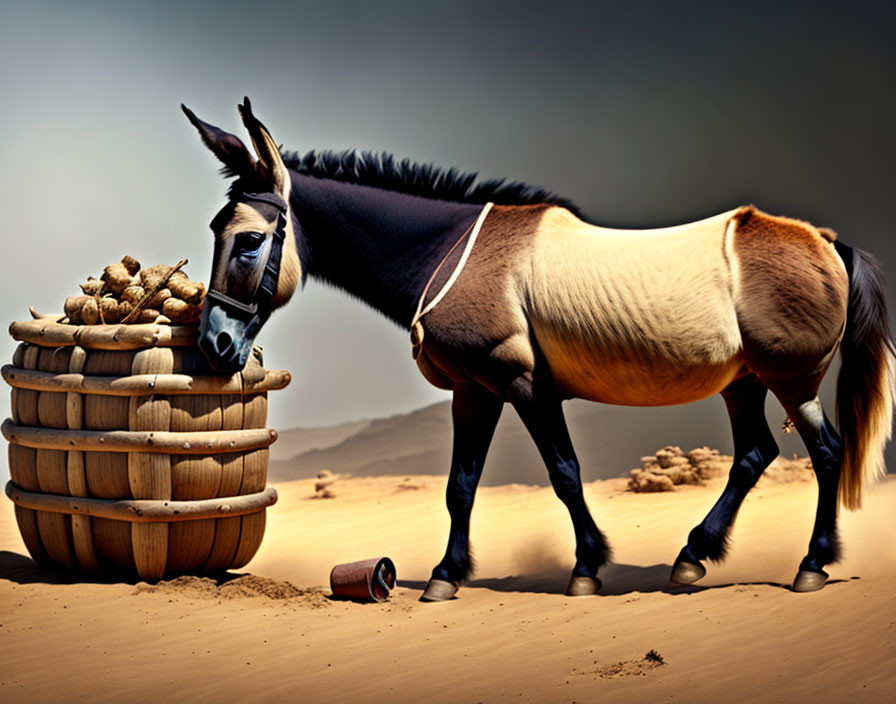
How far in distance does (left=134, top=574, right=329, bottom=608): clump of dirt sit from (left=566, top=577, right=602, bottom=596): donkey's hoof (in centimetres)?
124

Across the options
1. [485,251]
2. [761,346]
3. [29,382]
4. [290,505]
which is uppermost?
[485,251]

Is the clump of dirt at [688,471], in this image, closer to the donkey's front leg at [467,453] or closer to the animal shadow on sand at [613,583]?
the animal shadow on sand at [613,583]

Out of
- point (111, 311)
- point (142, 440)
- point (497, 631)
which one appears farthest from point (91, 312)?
point (497, 631)

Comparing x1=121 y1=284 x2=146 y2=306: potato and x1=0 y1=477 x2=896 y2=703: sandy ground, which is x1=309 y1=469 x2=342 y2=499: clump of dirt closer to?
x1=0 y1=477 x2=896 y2=703: sandy ground

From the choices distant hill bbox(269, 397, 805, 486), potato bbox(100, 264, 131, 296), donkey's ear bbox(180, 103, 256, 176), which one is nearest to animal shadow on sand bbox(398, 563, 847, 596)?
potato bbox(100, 264, 131, 296)

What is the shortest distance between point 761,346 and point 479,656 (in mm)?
2062

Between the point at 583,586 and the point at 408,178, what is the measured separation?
7.70 feet

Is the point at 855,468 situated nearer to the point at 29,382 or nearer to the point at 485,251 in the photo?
the point at 485,251

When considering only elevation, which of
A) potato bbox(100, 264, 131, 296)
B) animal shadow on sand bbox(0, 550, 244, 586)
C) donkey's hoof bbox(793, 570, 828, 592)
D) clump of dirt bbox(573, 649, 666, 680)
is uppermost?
potato bbox(100, 264, 131, 296)

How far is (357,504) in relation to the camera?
8562 mm

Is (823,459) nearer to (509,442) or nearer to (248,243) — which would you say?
(248,243)

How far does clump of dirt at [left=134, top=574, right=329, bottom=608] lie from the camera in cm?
464

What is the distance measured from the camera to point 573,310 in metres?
4.62

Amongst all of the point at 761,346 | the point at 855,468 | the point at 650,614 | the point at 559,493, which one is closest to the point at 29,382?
the point at 559,493
